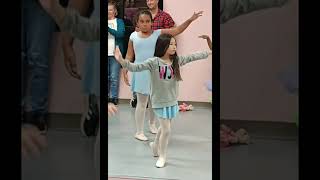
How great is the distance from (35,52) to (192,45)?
176 inches

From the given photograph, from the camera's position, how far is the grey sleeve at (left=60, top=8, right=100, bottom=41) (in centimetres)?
226

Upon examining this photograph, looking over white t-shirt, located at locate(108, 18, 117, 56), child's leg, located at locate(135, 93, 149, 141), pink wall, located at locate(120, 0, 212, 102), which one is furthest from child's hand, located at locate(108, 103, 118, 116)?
child's leg, located at locate(135, 93, 149, 141)

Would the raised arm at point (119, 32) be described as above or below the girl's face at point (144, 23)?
above

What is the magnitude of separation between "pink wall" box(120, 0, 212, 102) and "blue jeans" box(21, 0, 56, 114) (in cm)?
431

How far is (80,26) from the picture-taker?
7.43 feet

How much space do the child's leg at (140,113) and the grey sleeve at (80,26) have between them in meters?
1.88

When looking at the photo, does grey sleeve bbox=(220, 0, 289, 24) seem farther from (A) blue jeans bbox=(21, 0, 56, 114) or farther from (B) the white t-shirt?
(B) the white t-shirt

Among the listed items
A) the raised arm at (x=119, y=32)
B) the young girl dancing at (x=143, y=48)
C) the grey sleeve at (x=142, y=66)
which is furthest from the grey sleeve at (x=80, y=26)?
the raised arm at (x=119, y=32)

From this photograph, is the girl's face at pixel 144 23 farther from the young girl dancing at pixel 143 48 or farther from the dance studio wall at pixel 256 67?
the dance studio wall at pixel 256 67

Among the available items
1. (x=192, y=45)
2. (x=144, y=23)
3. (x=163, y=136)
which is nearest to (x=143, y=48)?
(x=144, y=23)

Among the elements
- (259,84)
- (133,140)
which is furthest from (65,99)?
(133,140)

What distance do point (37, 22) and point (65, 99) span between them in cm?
42

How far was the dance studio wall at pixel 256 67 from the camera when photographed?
2006 millimetres

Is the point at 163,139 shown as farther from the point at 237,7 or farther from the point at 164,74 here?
the point at 237,7
